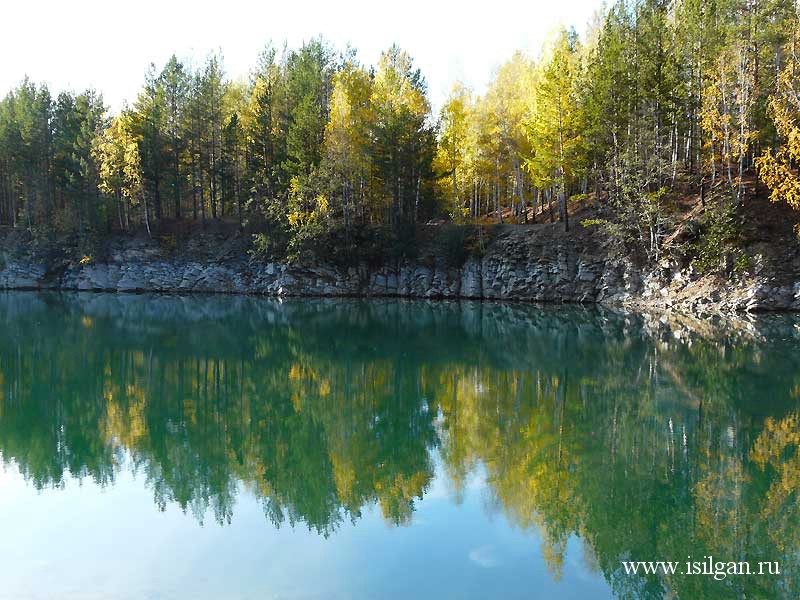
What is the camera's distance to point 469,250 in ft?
142

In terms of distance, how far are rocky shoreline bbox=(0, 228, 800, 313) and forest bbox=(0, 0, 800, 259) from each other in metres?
2.07

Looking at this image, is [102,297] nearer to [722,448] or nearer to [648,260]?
[648,260]

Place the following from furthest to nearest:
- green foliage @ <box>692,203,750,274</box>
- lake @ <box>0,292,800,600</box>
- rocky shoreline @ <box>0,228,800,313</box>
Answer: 1. rocky shoreline @ <box>0,228,800,313</box>
2. green foliage @ <box>692,203,750,274</box>
3. lake @ <box>0,292,800,600</box>

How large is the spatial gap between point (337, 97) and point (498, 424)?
3517 centimetres

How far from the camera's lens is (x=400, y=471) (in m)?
10.7

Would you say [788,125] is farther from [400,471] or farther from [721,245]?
[400,471]

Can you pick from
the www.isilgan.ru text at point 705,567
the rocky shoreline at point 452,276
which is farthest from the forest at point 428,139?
the www.isilgan.ru text at point 705,567

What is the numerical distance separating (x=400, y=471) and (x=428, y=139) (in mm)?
36118

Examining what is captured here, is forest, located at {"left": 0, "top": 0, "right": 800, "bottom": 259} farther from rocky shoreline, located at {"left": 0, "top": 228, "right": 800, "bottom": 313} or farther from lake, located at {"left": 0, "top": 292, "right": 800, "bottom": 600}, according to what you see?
lake, located at {"left": 0, "top": 292, "right": 800, "bottom": 600}

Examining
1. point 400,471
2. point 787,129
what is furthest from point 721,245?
point 400,471

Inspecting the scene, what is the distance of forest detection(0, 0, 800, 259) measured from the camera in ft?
115

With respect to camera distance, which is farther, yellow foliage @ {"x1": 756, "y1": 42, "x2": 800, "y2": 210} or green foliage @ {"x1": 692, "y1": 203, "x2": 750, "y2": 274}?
green foliage @ {"x1": 692, "y1": 203, "x2": 750, "y2": 274}

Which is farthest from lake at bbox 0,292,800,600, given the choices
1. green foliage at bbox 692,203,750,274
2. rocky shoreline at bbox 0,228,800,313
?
green foliage at bbox 692,203,750,274

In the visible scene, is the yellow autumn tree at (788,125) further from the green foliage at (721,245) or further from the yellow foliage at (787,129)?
the green foliage at (721,245)
